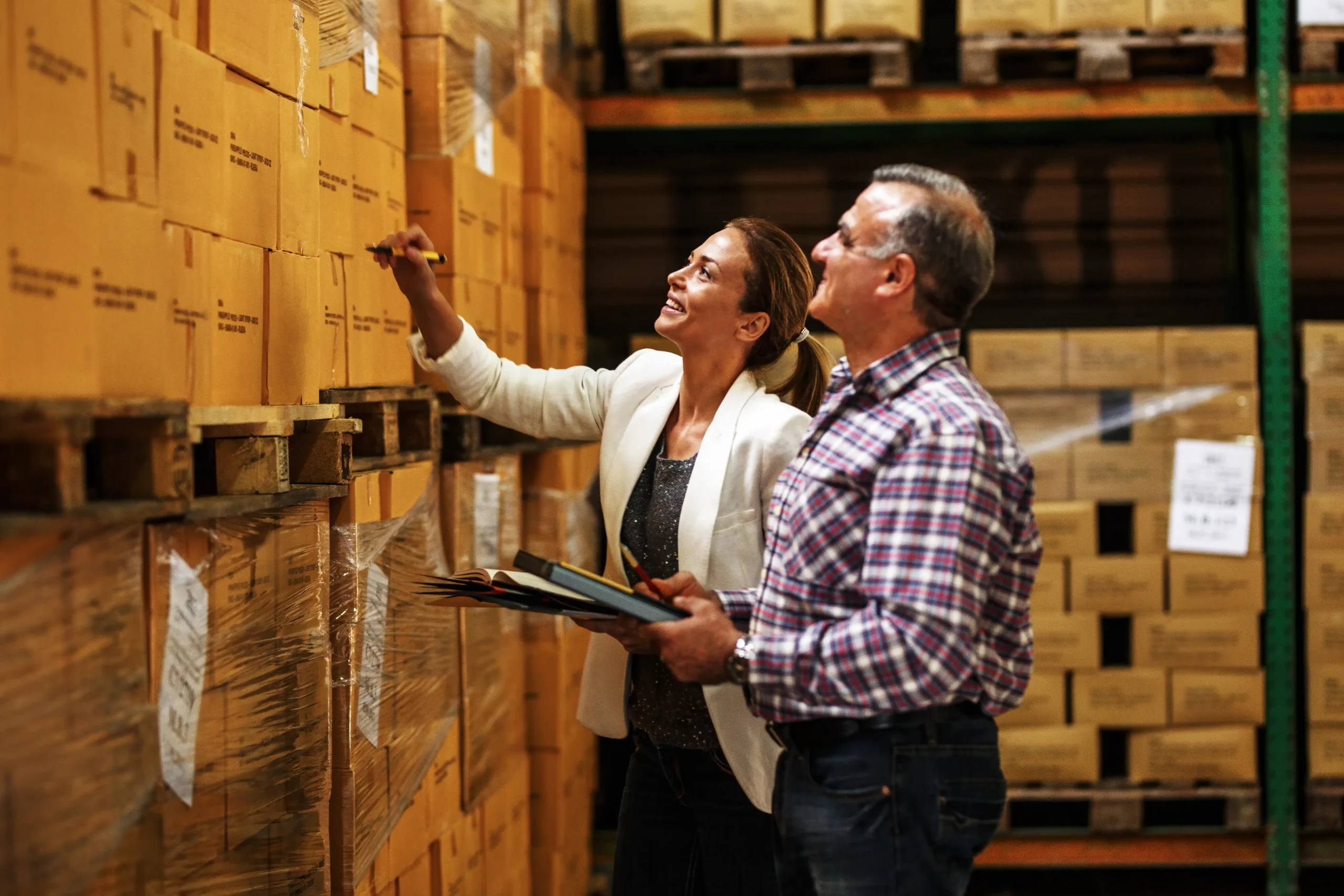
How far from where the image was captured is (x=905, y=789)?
6.81 feet

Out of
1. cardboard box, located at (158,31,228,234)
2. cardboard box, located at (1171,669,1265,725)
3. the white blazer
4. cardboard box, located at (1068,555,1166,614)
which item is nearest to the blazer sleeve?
the white blazer

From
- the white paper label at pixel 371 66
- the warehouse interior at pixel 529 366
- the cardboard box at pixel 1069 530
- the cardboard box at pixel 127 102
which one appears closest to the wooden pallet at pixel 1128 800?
the warehouse interior at pixel 529 366

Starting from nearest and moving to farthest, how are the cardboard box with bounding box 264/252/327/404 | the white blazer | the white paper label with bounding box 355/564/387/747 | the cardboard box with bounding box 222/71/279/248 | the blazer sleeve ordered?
the cardboard box with bounding box 222/71/279/248 → the cardboard box with bounding box 264/252/327/404 → the white blazer → the white paper label with bounding box 355/564/387/747 → the blazer sleeve

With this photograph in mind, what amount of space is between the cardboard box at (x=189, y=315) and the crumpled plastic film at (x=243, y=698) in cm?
23

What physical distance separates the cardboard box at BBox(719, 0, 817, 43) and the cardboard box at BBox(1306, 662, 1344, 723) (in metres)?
3.13

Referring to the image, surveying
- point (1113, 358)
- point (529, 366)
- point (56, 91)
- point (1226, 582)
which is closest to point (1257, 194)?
point (1113, 358)

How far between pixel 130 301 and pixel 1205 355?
166 inches

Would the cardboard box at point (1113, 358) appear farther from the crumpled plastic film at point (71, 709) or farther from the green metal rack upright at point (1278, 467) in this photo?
the crumpled plastic film at point (71, 709)

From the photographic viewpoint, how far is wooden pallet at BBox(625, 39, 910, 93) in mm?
5102

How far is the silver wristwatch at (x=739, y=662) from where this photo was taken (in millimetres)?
2230

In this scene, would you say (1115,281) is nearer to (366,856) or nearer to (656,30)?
(656,30)

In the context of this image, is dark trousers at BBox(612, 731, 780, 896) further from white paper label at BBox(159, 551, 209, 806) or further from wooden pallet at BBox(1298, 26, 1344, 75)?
wooden pallet at BBox(1298, 26, 1344, 75)

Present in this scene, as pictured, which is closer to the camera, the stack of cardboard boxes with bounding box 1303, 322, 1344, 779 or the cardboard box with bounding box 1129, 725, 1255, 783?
the stack of cardboard boxes with bounding box 1303, 322, 1344, 779

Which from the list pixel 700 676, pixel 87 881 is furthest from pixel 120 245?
pixel 700 676
